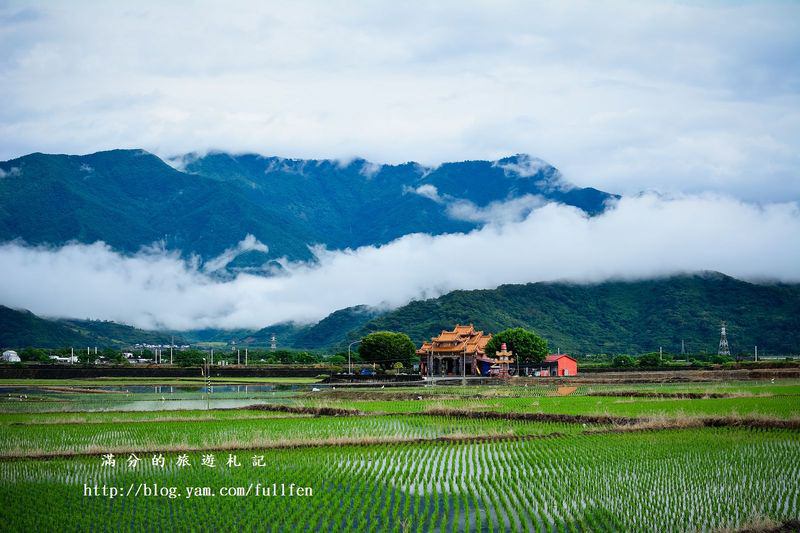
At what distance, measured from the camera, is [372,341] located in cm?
10931

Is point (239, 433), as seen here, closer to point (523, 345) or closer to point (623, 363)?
point (523, 345)

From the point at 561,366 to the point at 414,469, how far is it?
77506mm

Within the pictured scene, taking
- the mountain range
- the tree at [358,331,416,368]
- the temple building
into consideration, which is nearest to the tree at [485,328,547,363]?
the temple building

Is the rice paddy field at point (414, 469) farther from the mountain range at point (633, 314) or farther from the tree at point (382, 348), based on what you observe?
the mountain range at point (633, 314)

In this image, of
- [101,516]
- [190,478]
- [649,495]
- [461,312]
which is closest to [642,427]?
[649,495]

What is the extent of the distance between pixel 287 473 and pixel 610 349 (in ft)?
494

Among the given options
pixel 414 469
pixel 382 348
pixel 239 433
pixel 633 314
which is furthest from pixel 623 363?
pixel 414 469

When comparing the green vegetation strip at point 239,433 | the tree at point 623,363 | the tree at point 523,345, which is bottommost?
the tree at point 623,363

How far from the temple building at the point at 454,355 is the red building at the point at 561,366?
13264mm

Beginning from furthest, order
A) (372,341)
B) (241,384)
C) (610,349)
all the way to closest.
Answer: (610,349) → (372,341) → (241,384)

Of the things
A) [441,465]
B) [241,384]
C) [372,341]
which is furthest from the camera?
[372,341]

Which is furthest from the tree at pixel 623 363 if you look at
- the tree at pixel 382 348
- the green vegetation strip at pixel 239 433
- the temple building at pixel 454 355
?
the green vegetation strip at pixel 239 433

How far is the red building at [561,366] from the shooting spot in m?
101

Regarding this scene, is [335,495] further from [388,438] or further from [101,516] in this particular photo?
[388,438]
